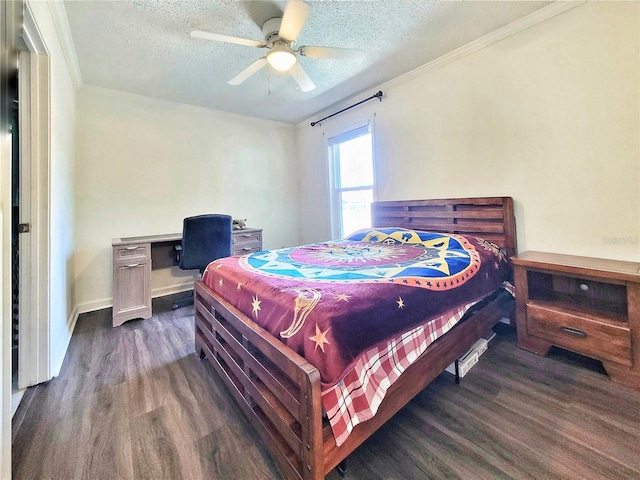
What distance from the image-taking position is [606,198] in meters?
1.90

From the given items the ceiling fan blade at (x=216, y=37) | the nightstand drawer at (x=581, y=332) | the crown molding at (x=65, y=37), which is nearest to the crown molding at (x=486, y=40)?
the ceiling fan blade at (x=216, y=37)

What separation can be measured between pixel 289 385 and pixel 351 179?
10.6 feet

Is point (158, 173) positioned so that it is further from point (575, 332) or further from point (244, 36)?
point (575, 332)

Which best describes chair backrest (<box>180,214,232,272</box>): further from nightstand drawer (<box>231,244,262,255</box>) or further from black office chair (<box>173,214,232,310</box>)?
nightstand drawer (<box>231,244,262,255</box>)

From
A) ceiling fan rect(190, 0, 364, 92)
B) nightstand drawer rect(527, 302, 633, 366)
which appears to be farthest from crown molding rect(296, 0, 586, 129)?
nightstand drawer rect(527, 302, 633, 366)

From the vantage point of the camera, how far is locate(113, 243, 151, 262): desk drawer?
2.57 meters

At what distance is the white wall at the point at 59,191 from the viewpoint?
1.77 meters

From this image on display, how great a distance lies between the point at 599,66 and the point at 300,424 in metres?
2.89

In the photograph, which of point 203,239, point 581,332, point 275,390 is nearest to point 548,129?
point 581,332

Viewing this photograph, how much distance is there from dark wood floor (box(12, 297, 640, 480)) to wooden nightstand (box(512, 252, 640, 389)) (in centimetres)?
A: 13

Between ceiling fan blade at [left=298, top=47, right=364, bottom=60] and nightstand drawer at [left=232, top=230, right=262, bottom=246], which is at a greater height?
ceiling fan blade at [left=298, top=47, right=364, bottom=60]

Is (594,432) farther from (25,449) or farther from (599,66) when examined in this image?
(25,449)

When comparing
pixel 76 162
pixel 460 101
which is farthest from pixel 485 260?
pixel 76 162

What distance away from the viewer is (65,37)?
211 cm
